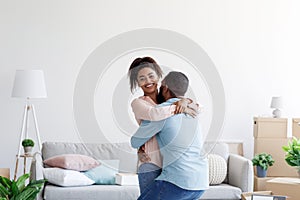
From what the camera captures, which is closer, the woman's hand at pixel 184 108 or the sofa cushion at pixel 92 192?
the woman's hand at pixel 184 108

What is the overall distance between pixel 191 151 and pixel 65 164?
7.66 ft

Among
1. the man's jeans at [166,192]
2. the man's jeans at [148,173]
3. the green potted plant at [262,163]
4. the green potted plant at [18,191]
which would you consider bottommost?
the green potted plant at [262,163]

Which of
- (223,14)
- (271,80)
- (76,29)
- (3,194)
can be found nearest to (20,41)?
(76,29)

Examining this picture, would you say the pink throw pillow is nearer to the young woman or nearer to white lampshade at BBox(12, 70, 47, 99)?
white lampshade at BBox(12, 70, 47, 99)

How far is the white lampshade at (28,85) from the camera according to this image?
477 cm

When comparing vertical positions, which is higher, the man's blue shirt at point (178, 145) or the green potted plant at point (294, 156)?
the man's blue shirt at point (178, 145)

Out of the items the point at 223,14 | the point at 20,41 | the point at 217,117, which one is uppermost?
the point at 223,14

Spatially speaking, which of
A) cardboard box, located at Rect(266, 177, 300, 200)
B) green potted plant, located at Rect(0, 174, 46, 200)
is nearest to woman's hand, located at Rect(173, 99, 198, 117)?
green potted plant, located at Rect(0, 174, 46, 200)

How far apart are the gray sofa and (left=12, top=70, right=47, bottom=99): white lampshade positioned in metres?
0.49

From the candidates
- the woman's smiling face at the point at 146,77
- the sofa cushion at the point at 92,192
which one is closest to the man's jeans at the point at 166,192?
the woman's smiling face at the point at 146,77

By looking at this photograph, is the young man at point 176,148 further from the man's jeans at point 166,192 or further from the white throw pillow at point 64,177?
the white throw pillow at point 64,177

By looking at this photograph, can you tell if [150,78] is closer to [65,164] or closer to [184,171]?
[184,171]

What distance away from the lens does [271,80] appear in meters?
5.64

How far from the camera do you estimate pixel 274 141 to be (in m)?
5.21
